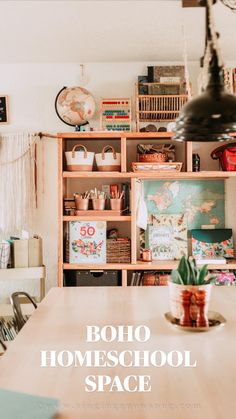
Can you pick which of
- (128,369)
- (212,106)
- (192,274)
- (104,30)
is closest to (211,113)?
(212,106)

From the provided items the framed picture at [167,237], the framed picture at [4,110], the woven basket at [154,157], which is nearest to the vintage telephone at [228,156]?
the woven basket at [154,157]

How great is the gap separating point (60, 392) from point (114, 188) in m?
2.71

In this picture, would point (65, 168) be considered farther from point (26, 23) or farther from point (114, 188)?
point (26, 23)

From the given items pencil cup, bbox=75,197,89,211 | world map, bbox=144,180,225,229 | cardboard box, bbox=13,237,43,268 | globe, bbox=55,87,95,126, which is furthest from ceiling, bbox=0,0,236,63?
cardboard box, bbox=13,237,43,268

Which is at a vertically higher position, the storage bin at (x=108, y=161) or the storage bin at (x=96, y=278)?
the storage bin at (x=108, y=161)

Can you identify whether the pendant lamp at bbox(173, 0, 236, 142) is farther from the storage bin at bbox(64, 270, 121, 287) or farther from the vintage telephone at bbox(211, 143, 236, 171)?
the storage bin at bbox(64, 270, 121, 287)

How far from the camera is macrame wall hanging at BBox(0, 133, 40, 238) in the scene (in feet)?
13.0

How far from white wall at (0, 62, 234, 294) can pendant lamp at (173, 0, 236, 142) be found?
8.13 feet

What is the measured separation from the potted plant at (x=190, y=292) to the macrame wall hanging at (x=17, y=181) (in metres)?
2.38

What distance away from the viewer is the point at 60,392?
4.03ft

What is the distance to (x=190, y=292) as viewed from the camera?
1.77m

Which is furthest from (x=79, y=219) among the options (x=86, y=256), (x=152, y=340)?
(x=152, y=340)

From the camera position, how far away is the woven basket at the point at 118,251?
370 cm

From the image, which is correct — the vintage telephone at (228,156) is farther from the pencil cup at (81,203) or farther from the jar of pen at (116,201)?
the pencil cup at (81,203)
